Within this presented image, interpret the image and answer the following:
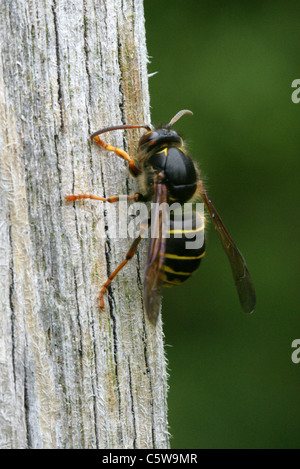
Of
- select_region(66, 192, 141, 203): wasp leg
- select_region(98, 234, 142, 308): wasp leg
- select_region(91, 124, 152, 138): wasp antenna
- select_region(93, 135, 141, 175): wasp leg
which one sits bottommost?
select_region(98, 234, 142, 308): wasp leg

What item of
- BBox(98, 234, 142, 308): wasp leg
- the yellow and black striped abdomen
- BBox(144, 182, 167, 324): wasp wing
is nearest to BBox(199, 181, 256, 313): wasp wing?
the yellow and black striped abdomen

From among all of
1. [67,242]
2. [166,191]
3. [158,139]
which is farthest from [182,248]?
[67,242]

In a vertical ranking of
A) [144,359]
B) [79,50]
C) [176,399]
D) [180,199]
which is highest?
[79,50]

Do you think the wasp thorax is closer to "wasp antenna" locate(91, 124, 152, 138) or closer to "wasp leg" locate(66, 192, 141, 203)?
"wasp antenna" locate(91, 124, 152, 138)

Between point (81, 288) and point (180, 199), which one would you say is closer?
point (81, 288)

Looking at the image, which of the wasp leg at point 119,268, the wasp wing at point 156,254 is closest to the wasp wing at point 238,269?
the wasp wing at point 156,254
